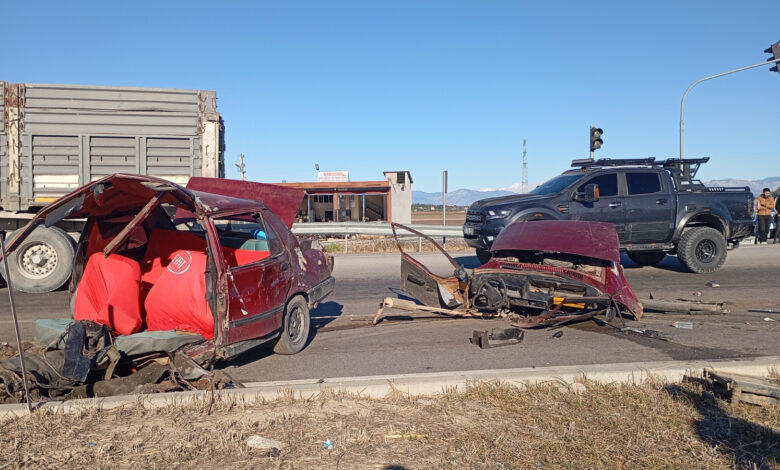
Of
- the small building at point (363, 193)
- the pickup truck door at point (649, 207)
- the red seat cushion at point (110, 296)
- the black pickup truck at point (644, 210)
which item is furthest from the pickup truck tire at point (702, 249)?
the small building at point (363, 193)

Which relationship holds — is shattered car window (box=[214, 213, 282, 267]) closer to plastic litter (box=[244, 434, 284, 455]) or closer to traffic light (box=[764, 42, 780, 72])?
plastic litter (box=[244, 434, 284, 455])

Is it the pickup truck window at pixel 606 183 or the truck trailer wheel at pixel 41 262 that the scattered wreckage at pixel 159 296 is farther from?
the pickup truck window at pixel 606 183

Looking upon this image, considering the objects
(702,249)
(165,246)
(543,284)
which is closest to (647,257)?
(702,249)

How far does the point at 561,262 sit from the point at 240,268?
435 centimetres

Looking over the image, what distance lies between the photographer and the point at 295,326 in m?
6.14

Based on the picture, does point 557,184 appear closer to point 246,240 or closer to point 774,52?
point 246,240

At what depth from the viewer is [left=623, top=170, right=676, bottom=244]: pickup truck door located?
37.9 ft

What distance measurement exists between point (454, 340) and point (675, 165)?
8249 mm

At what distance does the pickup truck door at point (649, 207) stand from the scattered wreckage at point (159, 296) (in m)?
7.62

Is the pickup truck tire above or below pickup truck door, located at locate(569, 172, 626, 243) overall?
below

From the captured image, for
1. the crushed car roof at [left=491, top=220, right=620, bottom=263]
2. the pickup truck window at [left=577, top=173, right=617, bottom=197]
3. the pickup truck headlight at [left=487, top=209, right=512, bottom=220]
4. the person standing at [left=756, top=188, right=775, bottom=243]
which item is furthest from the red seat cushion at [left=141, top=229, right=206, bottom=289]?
the person standing at [left=756, top=188, right=775, bottom=243]

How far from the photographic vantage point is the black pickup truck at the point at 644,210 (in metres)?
11.3

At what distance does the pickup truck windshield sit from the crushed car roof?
3771 millimetres

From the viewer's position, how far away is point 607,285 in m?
6.97
